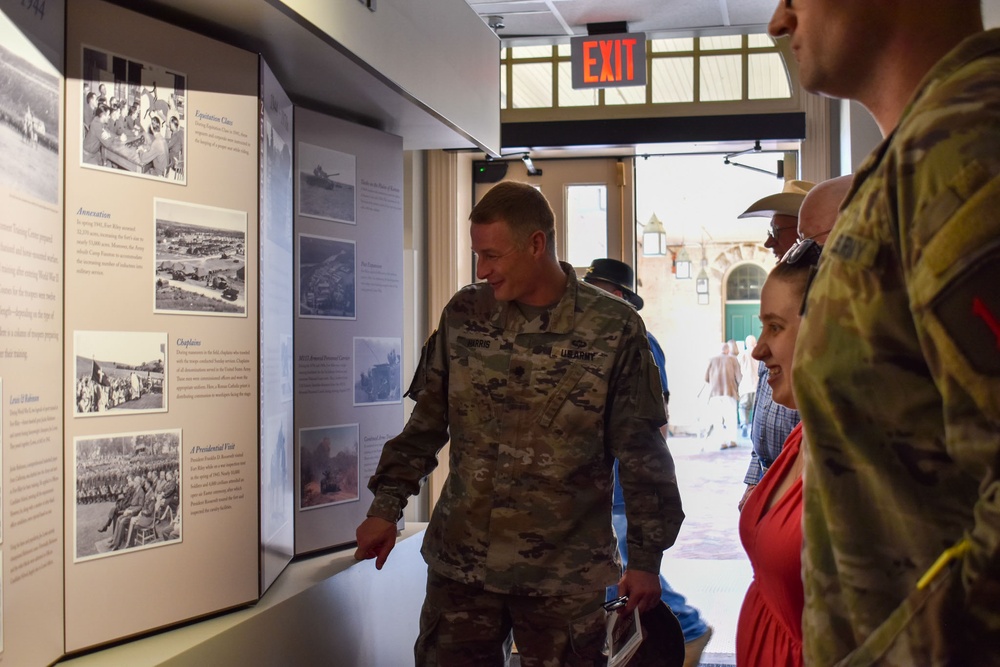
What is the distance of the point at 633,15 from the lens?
5.55 m

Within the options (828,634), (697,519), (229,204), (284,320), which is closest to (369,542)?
(284,320)

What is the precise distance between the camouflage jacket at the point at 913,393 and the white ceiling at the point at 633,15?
16.2 ft

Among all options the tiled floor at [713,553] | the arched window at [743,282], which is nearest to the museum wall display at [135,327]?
the tiled floor at [713,553]

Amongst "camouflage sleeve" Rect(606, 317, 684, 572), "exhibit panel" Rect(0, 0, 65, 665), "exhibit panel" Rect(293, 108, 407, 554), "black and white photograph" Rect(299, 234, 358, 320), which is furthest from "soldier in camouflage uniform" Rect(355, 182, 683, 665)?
"exhibit panel" Rect(0, 0, 65, 665)

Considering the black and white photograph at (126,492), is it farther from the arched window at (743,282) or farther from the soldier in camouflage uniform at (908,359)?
the arched window at (743,282)

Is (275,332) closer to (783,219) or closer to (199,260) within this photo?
(199,260)

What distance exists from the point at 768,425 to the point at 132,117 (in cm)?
197

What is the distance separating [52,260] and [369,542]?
40.0 inches

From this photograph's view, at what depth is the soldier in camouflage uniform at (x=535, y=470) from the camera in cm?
221

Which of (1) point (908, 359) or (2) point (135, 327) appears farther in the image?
(2) point (135, 327)

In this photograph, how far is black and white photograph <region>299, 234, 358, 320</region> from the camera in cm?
284

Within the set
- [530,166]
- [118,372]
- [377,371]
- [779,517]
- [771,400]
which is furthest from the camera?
[530,166]

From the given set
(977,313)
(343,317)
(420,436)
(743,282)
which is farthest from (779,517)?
(743,282)

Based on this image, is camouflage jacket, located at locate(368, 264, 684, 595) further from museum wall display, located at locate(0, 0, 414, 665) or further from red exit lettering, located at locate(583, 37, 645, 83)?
red exit lettering, located at locate(583, 37, 645, 83)
